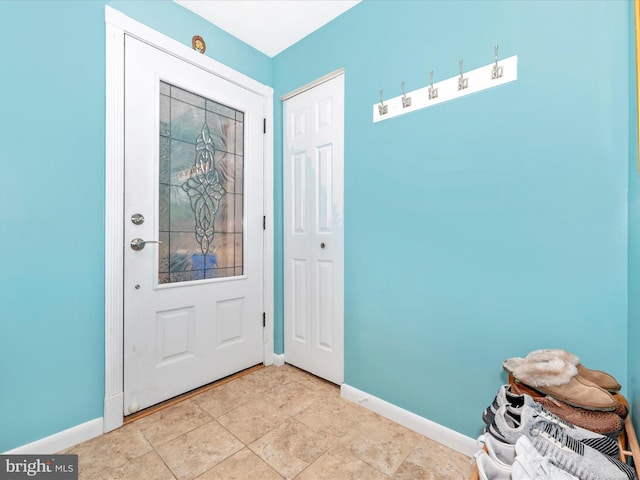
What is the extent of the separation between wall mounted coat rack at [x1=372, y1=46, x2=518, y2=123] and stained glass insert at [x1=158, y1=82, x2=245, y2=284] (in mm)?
1092

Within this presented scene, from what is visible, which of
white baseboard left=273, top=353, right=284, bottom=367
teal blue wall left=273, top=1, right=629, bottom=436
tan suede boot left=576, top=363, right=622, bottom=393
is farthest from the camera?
white baseboard left=273, top=353, right=284, bottom=367

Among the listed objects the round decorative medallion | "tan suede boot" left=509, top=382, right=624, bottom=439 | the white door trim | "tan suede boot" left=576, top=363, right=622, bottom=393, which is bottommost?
"tan suede boot" left=509, top=382, right=624, bottom=439

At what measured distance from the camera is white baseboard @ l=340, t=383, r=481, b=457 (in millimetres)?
1427

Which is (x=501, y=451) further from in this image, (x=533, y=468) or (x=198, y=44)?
(x=198, y=44)

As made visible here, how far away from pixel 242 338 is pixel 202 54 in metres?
2.04

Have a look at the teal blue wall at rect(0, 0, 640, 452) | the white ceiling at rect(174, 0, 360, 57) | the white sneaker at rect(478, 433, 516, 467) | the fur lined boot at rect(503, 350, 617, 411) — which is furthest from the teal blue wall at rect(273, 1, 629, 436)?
the white sneaker at rect(478, 433, 516, 467)

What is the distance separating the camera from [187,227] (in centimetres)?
195

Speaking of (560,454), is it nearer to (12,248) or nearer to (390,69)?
(390,69)

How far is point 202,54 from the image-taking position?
199 centimetres

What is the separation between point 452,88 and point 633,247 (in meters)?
1.00

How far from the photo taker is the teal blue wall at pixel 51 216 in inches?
52.4

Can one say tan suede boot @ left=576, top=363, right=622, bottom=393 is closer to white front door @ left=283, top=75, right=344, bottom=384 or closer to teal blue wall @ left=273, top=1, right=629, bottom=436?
teal blue wall @ left=273, top=1, right=629, bottom=436

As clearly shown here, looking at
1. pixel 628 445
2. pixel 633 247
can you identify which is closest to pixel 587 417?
pixel 628 445

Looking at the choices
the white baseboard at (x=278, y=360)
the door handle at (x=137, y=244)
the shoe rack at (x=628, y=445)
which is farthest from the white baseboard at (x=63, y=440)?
the shoe rack at (x=628, y=445)
